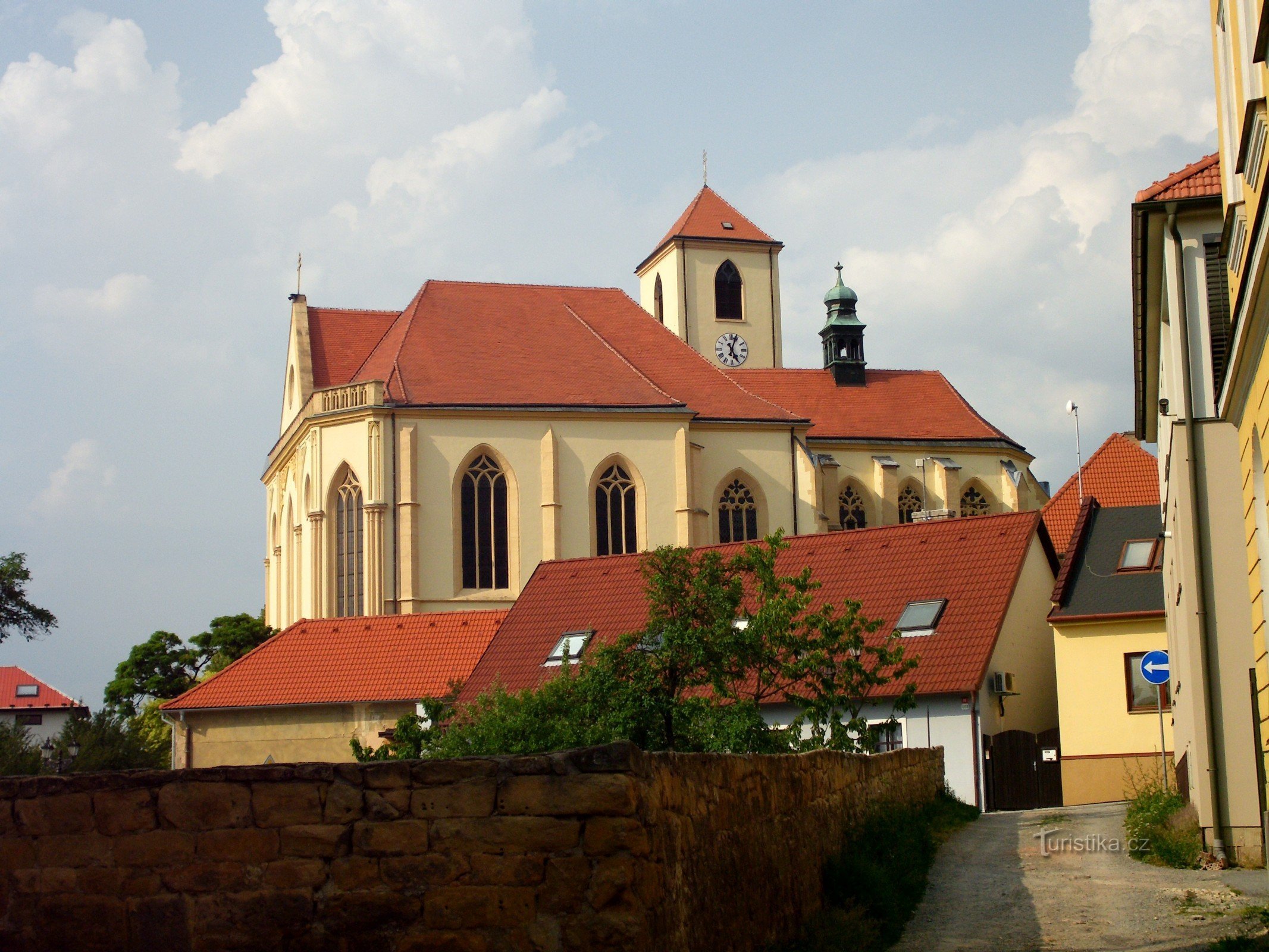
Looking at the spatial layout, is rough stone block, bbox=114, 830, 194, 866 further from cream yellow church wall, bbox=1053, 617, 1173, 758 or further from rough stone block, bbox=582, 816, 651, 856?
cream yellow church wall, bbox=1053, 617, 1173, 758

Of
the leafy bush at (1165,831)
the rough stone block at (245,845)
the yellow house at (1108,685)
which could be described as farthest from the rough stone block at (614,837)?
the yellow house at (1108,685)

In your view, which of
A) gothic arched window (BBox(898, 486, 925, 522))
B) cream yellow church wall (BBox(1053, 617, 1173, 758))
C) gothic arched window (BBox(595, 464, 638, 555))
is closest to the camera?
cream yellow church wall (BBox(1053, 617, 1173, 758))

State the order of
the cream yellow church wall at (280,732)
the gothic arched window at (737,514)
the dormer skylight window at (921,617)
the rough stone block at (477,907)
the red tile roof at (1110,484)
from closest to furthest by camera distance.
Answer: the rough stone block at (477,907), the dormer skylight window at (921,617), the cream yellow church wall at (280,732), the red tile roof at (1110,484), the gothic arched window at (737,514)

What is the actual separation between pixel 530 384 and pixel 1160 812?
1284 inches

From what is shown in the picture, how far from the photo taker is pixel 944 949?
1008 centimetres

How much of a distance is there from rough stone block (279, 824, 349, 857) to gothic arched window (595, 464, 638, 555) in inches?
1511

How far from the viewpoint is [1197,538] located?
47.2 ft

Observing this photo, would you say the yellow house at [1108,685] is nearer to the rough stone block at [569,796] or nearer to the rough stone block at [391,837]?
the rough stone block at [569,796]

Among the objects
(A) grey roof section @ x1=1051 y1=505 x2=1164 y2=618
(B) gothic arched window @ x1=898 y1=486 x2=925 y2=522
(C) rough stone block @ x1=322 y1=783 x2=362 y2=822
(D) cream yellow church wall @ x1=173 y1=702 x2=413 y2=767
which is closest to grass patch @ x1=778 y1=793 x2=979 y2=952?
(C) rough stone block @ x1=322 y1=783 x2=362 y2=822

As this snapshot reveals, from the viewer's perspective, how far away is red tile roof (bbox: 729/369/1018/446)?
57.3 metres

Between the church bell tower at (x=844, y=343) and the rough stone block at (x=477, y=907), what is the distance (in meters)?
53.8

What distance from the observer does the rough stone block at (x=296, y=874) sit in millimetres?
7203

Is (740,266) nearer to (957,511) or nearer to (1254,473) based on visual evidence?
(957,511)

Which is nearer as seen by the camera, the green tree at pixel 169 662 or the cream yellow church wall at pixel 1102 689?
the cream yellow church wall at pixel 1102 689
